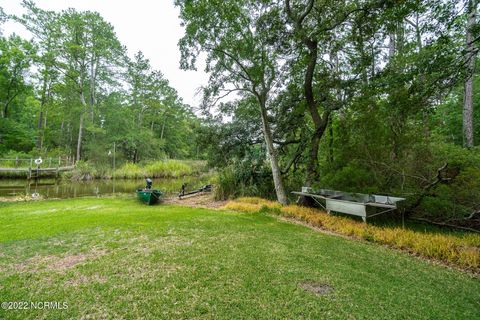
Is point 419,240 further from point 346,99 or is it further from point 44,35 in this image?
point 44,35

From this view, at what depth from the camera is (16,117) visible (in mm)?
19438

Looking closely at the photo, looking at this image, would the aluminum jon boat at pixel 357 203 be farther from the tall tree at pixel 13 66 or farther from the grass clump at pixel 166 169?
the tall tree at pixel 13 66

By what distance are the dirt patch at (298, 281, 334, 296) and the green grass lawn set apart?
0.04m

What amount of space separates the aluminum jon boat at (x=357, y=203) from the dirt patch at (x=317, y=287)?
119 inches

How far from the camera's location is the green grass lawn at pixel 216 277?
191 cm

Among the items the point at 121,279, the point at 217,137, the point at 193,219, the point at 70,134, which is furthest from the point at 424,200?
the point at 70,134

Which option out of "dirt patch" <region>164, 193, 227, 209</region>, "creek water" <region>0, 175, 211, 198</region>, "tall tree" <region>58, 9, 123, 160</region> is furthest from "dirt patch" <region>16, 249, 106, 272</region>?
"tall tree" <region>58, 9, 123, 160</region>

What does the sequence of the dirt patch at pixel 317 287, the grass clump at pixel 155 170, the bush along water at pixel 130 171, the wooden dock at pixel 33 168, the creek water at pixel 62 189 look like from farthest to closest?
the grass clump at pixel 155 170 < the bush along water at pixel 130 171 < the wooden dock at pixel 33 168 < the creek water at pixel 62 189 < the dirt patch at pixel 317 287

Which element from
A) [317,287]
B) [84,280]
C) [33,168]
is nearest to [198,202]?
[84,280]

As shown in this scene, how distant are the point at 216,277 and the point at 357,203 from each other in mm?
4019

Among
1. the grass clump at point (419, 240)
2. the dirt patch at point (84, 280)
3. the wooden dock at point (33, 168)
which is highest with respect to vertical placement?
the wooden dock at point (33, 168)

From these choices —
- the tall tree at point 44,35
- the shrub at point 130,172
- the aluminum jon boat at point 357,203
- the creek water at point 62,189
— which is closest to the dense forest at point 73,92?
the tall tree at point 44,35

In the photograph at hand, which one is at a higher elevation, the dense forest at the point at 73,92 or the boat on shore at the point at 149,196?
the dense forest at the point at 73,92

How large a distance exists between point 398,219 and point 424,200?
88 cm
